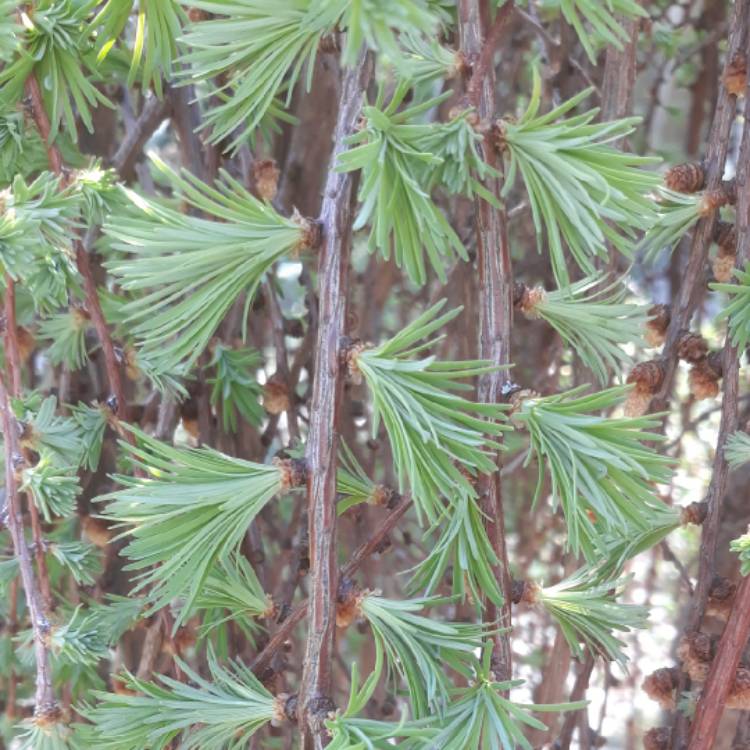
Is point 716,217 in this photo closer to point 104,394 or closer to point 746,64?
point 746,64

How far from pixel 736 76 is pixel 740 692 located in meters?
0.30

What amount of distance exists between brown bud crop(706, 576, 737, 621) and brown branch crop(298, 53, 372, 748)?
215mm

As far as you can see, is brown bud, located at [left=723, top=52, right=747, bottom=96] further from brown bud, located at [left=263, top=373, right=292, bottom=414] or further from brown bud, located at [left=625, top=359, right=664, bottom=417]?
brown bud, located at [left=263, top=373, right=292, bottom=414]

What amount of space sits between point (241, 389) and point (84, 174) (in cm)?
17

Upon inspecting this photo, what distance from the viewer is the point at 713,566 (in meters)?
0.53

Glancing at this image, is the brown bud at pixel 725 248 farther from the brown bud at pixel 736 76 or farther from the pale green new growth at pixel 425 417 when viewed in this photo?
the pale green new growth at pixel 425 417

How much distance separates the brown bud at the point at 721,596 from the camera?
530 mm

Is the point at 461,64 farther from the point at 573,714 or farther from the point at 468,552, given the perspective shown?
the point at 573,714

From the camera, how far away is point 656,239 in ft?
1.77

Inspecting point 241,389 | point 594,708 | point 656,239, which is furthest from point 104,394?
point 594,708

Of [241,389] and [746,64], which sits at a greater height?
[746,64]

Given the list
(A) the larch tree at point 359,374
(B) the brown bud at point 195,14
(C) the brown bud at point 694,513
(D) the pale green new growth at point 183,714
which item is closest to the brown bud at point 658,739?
(A) the larch tree at point 359,374

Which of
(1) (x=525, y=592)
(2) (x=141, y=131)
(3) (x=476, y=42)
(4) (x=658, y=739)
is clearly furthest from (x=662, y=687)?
(2) (x=141, y=131)

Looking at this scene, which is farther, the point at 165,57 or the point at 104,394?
the point at 104,394
